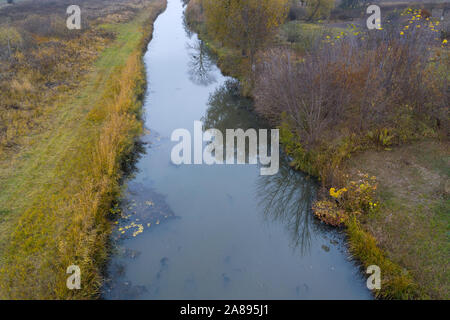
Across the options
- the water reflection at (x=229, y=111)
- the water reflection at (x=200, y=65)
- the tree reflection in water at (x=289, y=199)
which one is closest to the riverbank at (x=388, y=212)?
the tree reflection in water at (x=289, y=199)

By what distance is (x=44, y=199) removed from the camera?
309 inches

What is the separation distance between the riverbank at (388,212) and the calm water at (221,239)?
51 cm

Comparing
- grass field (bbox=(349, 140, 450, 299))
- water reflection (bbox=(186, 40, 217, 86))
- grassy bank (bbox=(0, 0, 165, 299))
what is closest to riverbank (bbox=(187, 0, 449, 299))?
grass field (bbox=(349, 140, 450, 299))

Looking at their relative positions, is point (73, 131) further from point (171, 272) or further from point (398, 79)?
point (398, 79)

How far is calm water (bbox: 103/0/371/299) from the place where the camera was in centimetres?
646

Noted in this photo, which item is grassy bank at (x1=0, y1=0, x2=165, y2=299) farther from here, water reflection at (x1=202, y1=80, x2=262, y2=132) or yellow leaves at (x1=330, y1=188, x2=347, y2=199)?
yellow leaves at (x1=330, y1=188, x2=347, y2=199)

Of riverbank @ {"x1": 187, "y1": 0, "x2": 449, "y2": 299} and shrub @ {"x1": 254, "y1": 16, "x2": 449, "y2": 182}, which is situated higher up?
shrub @ {"x1": 254, "y1": 16, "x2": 449, "y2": 182}

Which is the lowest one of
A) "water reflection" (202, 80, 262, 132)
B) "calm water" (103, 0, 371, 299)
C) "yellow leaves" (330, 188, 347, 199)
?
"calm water" (103, 0, 371, 299)

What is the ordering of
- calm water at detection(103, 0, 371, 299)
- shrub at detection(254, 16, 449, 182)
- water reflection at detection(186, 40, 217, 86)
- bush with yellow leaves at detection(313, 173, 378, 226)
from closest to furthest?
calm water at detection(103, 0, 371, 299) → bush with yellow leaves at detection(313, 173, 378, 226) → shrub at detection(254, 16, 449, 182) → water reflection at detection(186, 40, 217, 86)

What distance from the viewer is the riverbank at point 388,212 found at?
608 cm

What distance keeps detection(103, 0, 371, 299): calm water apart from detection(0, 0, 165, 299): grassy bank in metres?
0.65

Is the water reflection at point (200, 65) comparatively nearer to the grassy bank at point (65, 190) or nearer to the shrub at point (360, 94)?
the grassy bank at point (65, 190)
